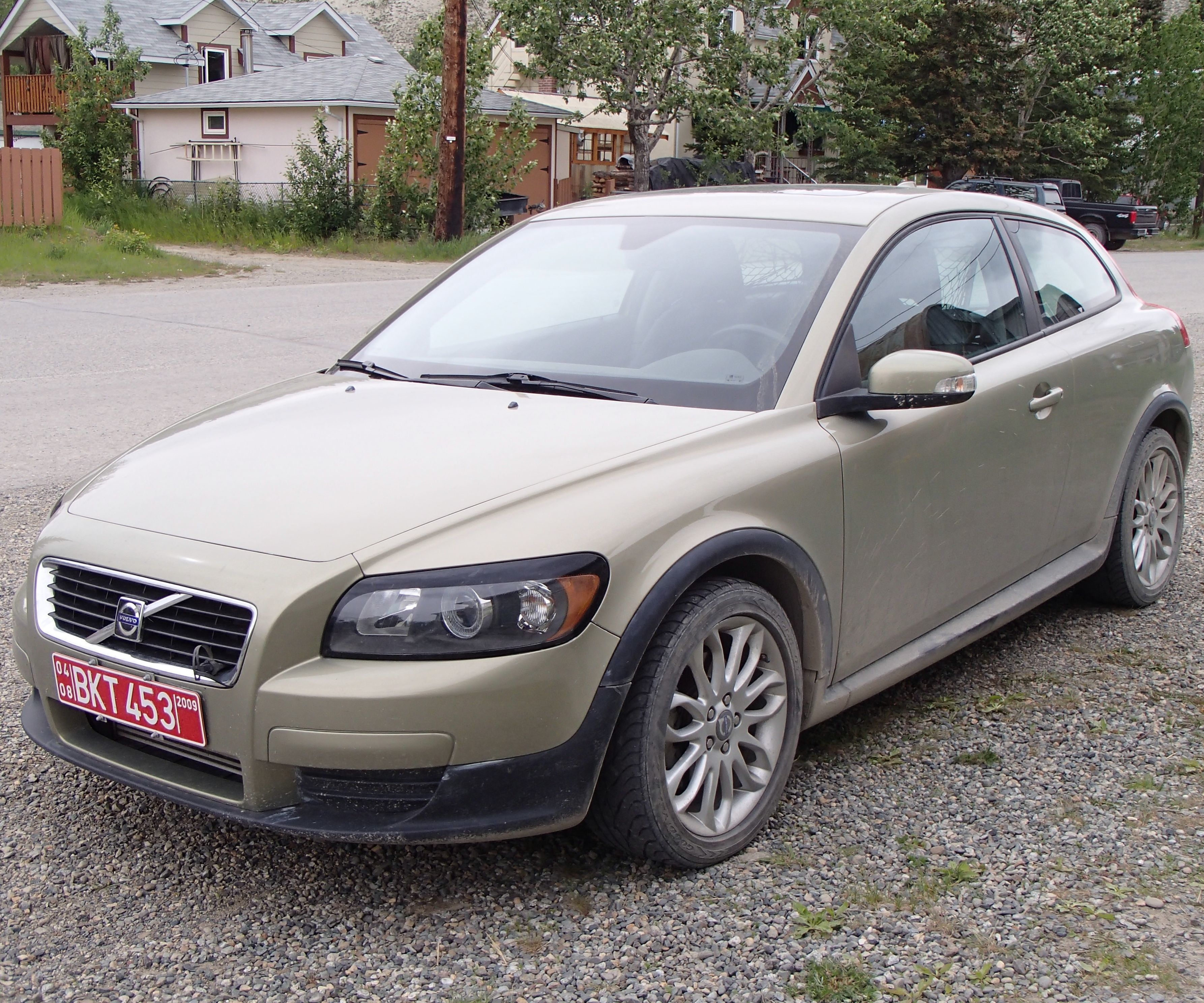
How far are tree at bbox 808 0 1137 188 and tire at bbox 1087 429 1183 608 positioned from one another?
35695 mm

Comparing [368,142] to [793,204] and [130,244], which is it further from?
[793,204]

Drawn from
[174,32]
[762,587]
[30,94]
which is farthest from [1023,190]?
[30,94]

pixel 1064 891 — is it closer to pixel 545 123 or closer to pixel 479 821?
pixel 479 821

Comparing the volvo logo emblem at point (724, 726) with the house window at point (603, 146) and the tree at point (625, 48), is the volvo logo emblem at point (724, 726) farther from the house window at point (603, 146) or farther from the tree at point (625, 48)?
the house window at point (603, 146)

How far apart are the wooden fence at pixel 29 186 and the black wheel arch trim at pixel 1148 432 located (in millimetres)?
22627

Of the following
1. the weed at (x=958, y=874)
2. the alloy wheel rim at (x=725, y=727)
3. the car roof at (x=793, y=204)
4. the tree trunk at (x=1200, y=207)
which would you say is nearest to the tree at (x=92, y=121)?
the tree trunk at (x=1200, y=207)

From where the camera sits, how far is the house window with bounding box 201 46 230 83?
44.9m

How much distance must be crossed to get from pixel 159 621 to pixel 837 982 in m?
1.58

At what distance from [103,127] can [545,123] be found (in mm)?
12491

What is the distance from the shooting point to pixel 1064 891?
302 cm

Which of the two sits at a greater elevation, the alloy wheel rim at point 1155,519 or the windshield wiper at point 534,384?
the windshield wiper at point 534,384

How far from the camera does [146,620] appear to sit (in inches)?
109

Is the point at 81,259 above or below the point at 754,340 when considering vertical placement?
below

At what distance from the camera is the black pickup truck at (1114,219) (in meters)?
33.4
